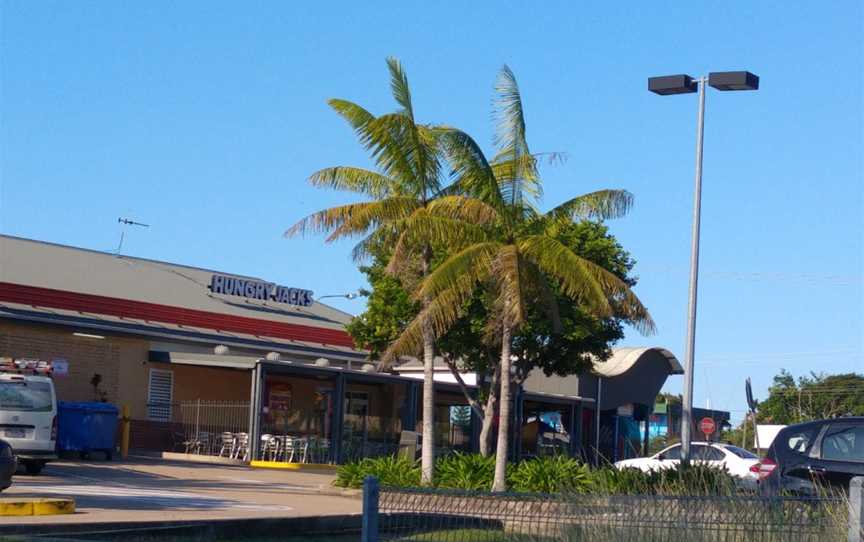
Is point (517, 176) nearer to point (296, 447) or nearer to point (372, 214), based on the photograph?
point (372, 214)

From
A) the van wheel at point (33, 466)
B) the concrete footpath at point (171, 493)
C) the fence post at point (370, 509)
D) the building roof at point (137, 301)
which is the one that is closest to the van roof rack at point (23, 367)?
the van wheel at point (33, 466)

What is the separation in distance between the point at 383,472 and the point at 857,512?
688 inches

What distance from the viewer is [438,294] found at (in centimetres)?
2320

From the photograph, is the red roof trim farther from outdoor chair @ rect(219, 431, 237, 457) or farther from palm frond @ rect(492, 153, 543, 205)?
palm frond @ rect(492, 153, 543, 205)

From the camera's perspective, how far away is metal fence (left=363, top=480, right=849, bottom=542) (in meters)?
8.27

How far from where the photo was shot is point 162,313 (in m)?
37.9

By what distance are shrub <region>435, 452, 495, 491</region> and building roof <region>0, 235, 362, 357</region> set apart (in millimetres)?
14181

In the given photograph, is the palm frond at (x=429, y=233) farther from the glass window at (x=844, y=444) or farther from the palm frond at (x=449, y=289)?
the glass window at (x=844, y=444)

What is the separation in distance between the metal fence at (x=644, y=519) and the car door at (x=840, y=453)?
28.1 feet

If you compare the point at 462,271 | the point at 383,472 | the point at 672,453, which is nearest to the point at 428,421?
the point at 383,472

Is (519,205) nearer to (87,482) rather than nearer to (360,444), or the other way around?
(87,482)

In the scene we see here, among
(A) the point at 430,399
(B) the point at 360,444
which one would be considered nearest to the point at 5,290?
(B) the point at 360,444

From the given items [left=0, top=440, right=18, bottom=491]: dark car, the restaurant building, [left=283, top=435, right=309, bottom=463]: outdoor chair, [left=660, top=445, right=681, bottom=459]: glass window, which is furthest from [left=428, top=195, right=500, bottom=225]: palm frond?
[left=283, top=435, right=309, bottom=463]: outdoor chair

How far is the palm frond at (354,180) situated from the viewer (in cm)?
2506
